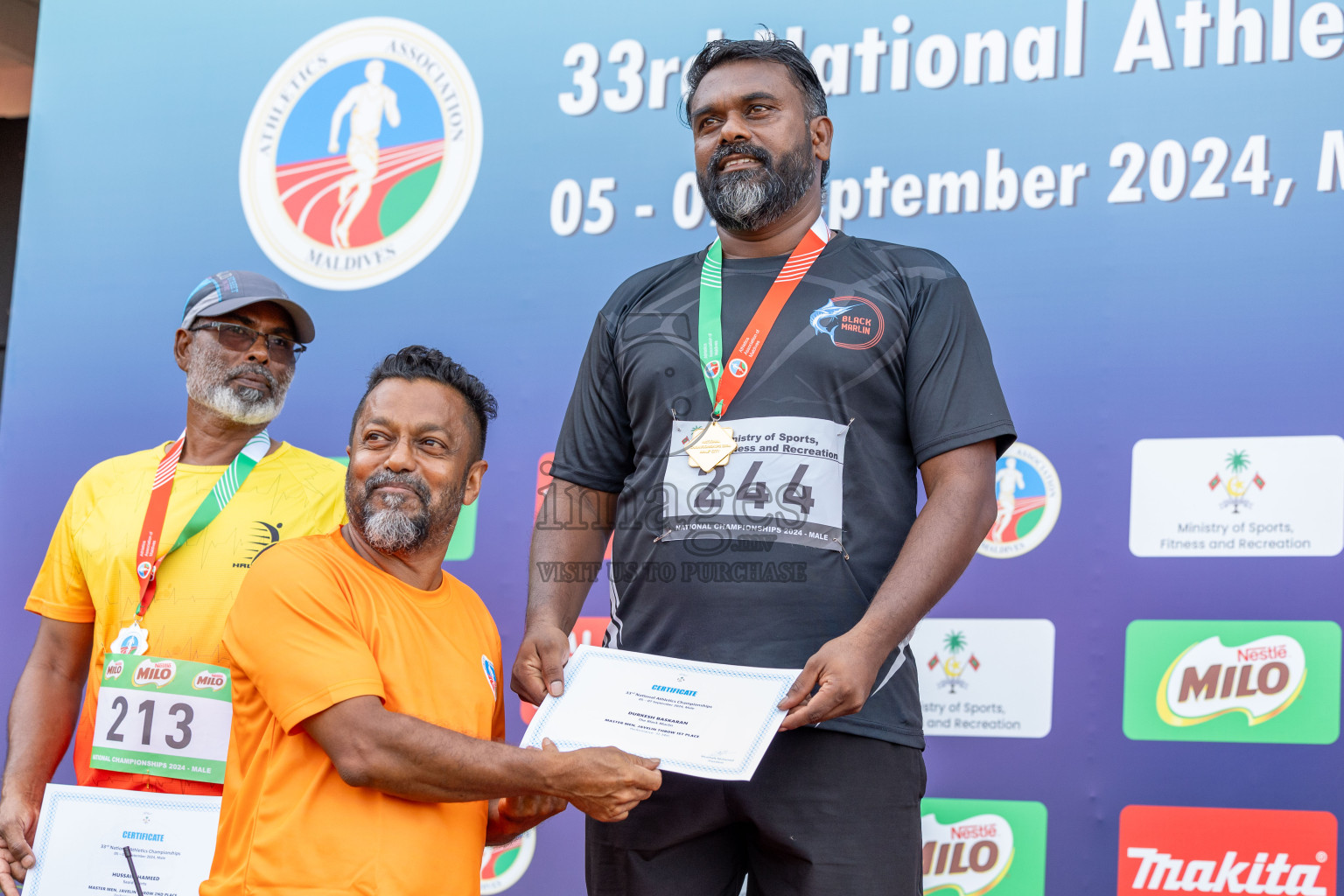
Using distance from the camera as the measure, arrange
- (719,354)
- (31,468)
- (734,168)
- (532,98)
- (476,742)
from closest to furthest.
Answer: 1. (476,742)
2. (719,354)
3. (734,168)
4. (532,98)
5. (31,468)

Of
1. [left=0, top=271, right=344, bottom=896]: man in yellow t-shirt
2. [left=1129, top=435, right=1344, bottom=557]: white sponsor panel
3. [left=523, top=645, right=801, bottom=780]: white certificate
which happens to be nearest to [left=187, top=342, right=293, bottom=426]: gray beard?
[left=0, top=271, right=344, bottom=896]: man in yellow t-shirt

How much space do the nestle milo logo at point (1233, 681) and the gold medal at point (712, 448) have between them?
1.33 meters

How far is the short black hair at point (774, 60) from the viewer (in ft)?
6.41

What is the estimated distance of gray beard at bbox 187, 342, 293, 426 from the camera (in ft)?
8.61

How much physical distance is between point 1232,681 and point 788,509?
137cm

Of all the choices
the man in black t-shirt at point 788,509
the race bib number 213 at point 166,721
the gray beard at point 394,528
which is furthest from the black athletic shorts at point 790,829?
the race bib number 213 at point 166,721

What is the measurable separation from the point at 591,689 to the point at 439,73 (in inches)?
88.7

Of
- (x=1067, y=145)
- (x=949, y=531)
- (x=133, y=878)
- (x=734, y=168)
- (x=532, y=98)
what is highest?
(x=532, y=98)

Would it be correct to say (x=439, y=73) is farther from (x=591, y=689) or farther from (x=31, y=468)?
(x=591, y=689)

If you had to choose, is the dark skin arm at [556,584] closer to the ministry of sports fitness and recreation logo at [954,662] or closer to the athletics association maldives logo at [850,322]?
the athletics association maldives logo at [850,322]

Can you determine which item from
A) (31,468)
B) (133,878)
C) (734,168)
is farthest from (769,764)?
(31,468)

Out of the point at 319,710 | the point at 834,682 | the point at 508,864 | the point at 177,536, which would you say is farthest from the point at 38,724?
the point at 834,682

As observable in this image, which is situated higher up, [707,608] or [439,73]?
[439,73]

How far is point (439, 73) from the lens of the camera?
133 inches
